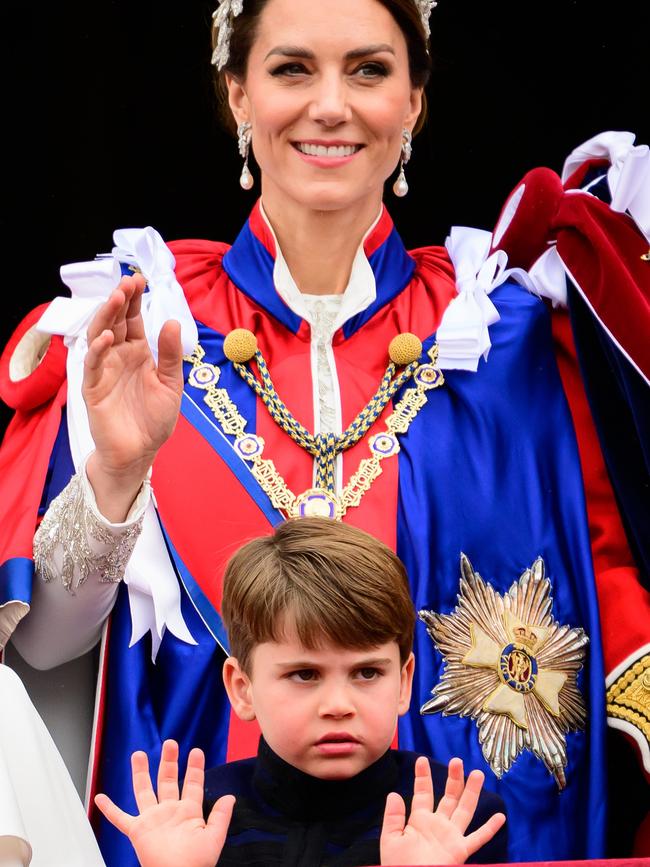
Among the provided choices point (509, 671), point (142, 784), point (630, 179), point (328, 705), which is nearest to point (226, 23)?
point (630, 179)

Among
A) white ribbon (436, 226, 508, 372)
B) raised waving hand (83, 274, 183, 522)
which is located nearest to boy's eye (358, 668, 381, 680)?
raised waving hand (83, 274, 183, 522)

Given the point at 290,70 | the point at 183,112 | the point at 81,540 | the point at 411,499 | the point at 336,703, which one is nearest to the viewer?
the point at 336,703

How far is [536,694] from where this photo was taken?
9.55 ft

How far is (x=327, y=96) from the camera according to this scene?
3.03 meters

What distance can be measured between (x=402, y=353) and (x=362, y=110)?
369 millimetres

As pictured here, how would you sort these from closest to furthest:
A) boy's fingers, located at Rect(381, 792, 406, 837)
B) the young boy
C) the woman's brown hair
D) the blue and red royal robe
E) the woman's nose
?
boy's fingers, located at Rect(381, 792, 406, 837)
the young boy
the blue and red royal robe
the woman's nose
the woman's brown hair

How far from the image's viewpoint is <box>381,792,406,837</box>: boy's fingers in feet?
7.00

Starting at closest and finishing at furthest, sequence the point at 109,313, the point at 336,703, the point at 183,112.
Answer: the point at 336,703
the point at 109,313
the point at 183,112

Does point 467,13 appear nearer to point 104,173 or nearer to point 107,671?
point 104,173

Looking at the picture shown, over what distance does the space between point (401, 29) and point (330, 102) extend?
0.21 m

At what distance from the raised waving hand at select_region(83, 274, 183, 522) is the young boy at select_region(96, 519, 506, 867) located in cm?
37

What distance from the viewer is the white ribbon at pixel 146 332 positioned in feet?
9.50

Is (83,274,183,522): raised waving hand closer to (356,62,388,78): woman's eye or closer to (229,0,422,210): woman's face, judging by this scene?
(229,0,422,210): woman's face

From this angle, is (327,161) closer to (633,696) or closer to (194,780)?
(633,696)
